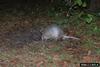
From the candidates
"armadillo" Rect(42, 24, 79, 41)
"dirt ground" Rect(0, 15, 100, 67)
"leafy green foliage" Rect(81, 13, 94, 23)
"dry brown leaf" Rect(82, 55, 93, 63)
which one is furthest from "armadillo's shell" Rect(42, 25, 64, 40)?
"dry brown leaf" Rect(82, 55, 93, 63)

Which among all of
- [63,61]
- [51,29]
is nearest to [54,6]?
[51,29]

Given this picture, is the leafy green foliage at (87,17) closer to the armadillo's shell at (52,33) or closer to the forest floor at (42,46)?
the forest floor at (42,46)

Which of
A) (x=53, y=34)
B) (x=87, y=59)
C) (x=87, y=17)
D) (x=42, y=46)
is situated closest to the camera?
(x=87, y=59)

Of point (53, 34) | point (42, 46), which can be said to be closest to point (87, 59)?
point (42, 46)

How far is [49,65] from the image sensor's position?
5.02m

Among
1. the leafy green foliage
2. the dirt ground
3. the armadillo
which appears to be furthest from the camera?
the leafy green foliage

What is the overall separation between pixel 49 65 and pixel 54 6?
3.04 metres

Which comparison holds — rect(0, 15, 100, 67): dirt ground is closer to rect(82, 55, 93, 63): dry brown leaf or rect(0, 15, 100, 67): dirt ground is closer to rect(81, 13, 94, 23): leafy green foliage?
rect(82, 55, 93, 63): dry brown leaf

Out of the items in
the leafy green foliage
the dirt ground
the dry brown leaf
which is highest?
the leafy green foliage

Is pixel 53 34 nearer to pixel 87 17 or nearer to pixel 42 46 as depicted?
pixel 42 46

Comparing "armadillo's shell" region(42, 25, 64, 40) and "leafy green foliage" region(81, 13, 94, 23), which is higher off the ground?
"leafy green foliage" region(81, 13, 94, 23)

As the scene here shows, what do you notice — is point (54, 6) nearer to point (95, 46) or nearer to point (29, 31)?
point (29, 31)

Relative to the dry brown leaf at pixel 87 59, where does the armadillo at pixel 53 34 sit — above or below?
above

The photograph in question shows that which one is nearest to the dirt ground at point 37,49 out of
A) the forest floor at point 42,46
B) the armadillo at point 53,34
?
the forest floor at point 42,46
